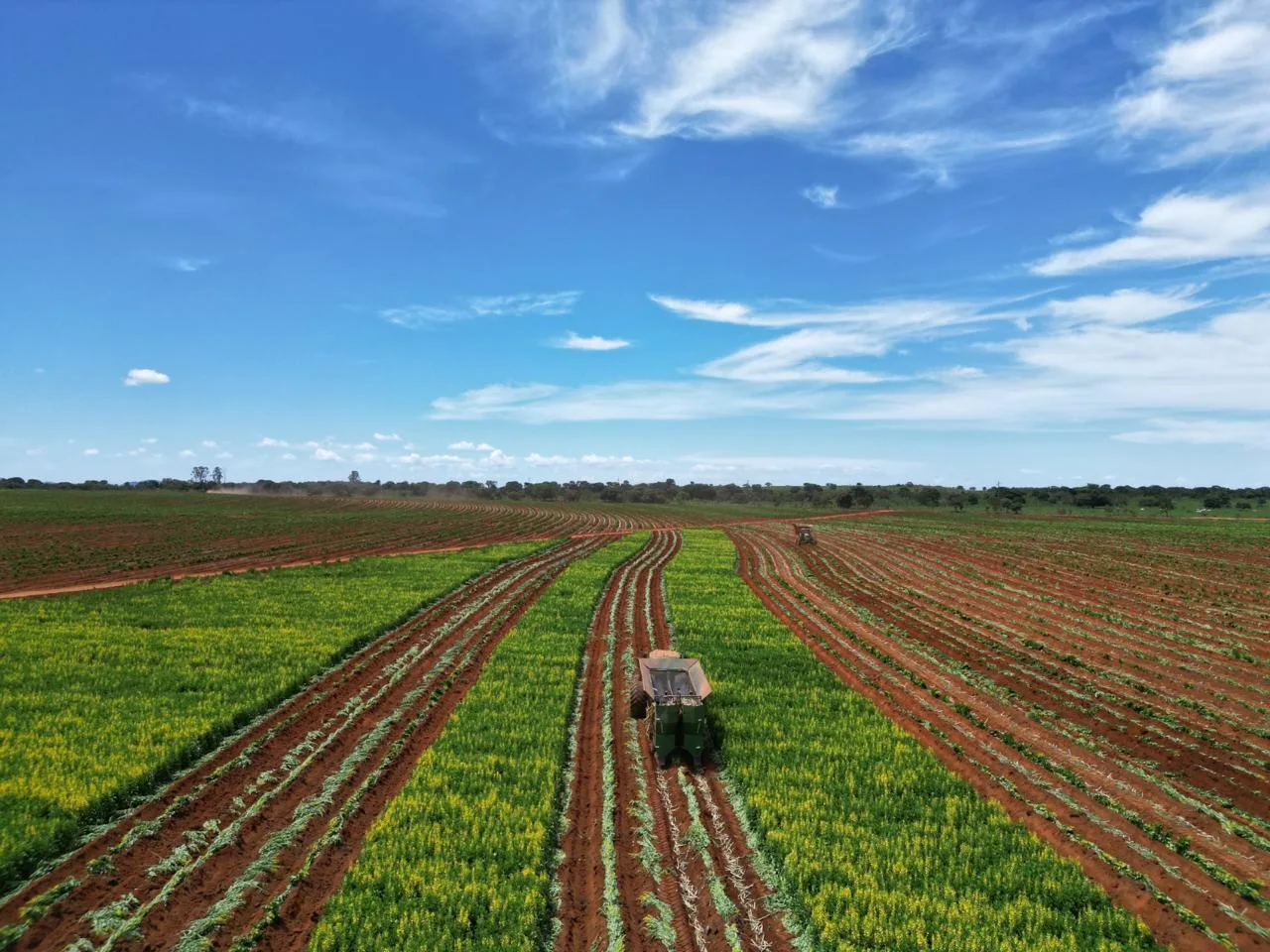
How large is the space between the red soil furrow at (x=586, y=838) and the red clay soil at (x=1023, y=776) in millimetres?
7453

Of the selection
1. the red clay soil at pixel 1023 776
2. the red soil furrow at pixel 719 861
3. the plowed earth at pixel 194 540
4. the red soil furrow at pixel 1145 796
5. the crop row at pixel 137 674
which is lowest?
the red soil furrow at pixel 1145 796

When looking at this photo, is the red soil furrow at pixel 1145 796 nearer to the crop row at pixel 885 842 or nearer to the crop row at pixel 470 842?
the crop row at pixel 885 842

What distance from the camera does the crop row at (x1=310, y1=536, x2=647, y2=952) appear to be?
27.1 feet

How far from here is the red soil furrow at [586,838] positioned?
28.3 feet

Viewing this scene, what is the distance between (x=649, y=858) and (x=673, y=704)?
341cm

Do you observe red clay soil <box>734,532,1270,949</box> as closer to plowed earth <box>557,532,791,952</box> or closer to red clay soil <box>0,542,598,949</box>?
plowed earth <box>557,532,791,952</box>

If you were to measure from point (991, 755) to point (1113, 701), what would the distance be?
23.6 ft

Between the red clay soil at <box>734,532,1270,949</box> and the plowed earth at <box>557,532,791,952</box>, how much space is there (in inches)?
212

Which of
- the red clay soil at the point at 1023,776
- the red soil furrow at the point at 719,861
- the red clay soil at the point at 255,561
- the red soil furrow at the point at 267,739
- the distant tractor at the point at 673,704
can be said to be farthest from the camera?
the red clay soil at the point at 255,561

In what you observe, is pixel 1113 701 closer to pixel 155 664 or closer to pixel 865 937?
pixel 865 937

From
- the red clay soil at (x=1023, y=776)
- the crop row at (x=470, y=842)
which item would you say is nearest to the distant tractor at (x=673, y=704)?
the crop row at (x=470, y=842)

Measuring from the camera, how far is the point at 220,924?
27.9ft

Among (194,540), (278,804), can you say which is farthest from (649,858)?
(194,540)

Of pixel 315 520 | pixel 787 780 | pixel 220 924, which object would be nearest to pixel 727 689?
pixel 787 780
